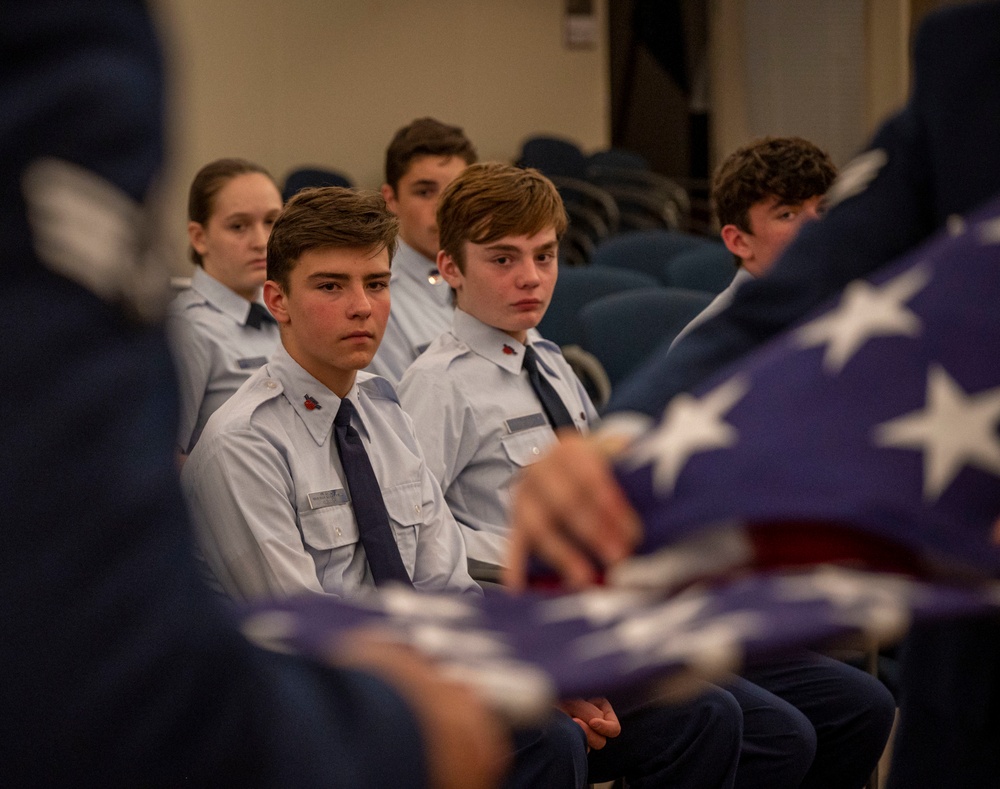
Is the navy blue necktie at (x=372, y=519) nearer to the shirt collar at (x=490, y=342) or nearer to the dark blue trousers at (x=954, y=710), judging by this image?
the shirt collar at (x=490, y=342)

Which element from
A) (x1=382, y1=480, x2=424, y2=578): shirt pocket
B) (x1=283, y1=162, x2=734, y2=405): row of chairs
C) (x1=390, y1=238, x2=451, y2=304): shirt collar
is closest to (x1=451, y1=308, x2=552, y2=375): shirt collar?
(x1=382, y1=480, x2=424, y2=578): shirt pocket

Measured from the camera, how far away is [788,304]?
104cm

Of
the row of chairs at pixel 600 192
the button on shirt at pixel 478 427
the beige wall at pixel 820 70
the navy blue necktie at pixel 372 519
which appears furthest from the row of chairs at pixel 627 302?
the beige wall at pixel 820 70

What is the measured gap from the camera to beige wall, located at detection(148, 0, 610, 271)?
23.4ft

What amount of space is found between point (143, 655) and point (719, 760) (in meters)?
1.94

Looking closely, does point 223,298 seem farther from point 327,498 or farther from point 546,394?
point 327,498

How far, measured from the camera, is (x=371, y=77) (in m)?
8.24

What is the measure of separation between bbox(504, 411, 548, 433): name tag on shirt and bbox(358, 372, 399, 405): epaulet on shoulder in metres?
0.29

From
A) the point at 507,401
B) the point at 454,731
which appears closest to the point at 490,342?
the point at 507,401

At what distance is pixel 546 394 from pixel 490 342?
181 millimetres

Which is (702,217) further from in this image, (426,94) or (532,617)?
(532,617)

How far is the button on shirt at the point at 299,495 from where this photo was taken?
7.07 ft

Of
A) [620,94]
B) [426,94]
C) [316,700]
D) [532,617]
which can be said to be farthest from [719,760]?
[620,94]

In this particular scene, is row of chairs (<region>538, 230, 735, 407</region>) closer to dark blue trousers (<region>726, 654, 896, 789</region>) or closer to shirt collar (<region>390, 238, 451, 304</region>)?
shirt collar (<region>390, 238, 451, 304</region>)
